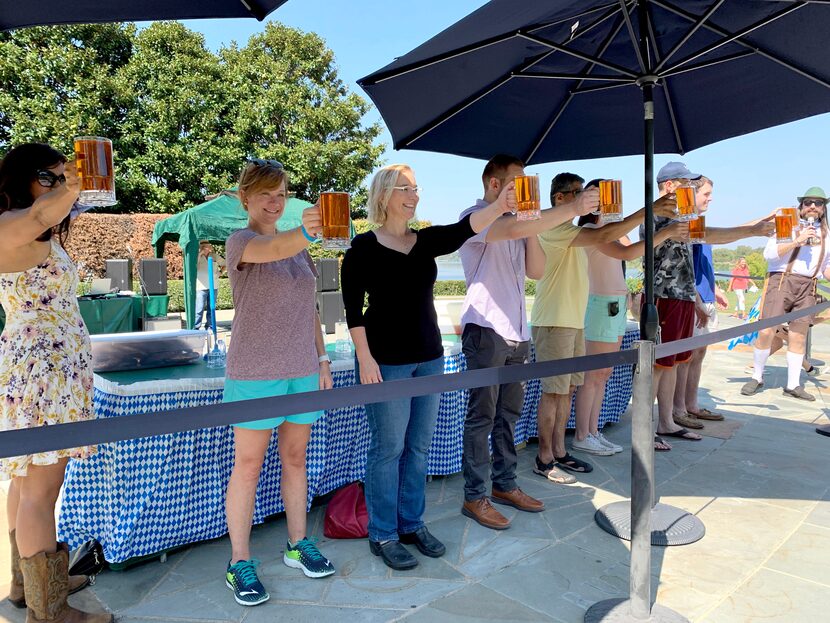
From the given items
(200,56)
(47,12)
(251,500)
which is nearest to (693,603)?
(251,500)

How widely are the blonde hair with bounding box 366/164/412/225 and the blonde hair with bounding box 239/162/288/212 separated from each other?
1.35 feet

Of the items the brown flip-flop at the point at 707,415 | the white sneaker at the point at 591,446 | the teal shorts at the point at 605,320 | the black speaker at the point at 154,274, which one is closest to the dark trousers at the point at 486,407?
the teal shorts at the point at 605,320

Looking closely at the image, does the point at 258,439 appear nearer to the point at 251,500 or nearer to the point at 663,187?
the point at 251,500

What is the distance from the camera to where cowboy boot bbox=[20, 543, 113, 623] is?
2.09 meters

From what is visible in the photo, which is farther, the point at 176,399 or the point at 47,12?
the point at 176,399

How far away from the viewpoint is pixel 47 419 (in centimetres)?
204

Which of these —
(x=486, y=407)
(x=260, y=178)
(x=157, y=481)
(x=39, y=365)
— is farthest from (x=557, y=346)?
(x=39, y=365)

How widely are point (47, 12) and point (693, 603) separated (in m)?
3.31

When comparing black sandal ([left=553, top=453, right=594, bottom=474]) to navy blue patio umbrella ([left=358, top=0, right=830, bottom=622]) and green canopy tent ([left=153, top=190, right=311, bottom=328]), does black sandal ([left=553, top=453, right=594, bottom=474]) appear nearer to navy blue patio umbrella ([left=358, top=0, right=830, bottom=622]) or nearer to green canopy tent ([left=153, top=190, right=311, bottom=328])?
navy blue patio umbrella ([left=358, top=0, right=830, bottom=622])

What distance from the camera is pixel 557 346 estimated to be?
3604 millimetres

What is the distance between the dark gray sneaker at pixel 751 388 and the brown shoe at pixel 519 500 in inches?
153

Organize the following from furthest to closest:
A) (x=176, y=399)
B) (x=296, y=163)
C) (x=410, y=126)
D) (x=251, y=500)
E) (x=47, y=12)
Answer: (x=296, y=163) < (x=410, y=126) < (x=176, y=399) < (x=251, y=500) < (x=47, y=12)

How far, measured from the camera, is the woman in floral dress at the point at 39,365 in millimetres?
1965

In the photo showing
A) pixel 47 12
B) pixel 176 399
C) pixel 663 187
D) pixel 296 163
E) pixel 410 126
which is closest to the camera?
pixel 47 12
